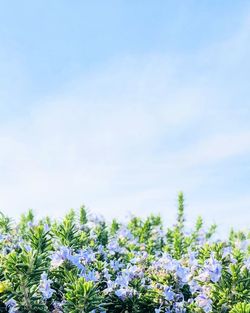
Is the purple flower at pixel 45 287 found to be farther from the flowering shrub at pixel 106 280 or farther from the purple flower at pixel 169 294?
the purple flower at pixel 169 294

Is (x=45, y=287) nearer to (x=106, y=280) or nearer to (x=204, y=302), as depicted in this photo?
(x=106, y=280)

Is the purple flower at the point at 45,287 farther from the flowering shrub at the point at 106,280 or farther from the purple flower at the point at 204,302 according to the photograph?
the purple flower at the point at 204,302

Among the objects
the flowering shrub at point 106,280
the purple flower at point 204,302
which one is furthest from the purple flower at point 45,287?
the purple flower at point 204,302

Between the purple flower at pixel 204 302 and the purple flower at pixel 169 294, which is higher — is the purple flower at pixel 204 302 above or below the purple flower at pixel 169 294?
below

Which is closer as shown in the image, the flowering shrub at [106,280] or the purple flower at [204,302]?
the flowering shrub at [106,280]

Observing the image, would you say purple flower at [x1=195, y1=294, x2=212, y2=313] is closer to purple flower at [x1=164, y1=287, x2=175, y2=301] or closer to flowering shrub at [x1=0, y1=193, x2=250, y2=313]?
flowering shrub at [x1=0, y1=193, x2=250, y2=313]

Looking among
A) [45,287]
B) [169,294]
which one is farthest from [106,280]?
[45,287]

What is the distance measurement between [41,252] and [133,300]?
71 centimetres

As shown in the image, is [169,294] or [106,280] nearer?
[169,294]

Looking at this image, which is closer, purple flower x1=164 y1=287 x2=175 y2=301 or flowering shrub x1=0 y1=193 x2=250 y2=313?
flowering shrub x1=0 y1=193 x2=250 y2=313

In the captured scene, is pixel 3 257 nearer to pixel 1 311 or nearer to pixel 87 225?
pixel 1 311

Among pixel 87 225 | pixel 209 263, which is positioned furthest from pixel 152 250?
pixel 209 263

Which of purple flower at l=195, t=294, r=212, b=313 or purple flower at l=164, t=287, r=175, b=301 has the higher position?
purple flower at l=164, t=287, r=175, b=301

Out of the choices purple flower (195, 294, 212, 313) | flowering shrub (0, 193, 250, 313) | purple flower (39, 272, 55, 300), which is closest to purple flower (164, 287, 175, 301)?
flowering shrub (0, 193, 250, 313)
